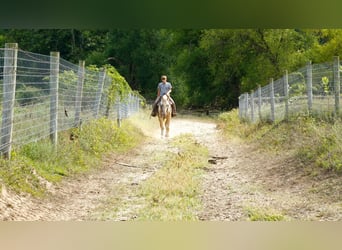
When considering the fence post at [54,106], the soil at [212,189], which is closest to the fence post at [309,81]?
the soil at [212,189]

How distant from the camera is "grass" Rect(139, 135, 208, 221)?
3918 mm


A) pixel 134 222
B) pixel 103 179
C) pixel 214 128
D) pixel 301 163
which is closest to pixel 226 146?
pixel 214 128

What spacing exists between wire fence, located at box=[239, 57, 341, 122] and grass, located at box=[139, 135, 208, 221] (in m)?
0.49

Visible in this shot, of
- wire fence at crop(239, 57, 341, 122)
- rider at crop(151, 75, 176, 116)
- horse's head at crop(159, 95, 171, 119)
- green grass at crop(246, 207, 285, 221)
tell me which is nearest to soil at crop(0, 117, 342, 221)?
green grass at crop(246, 207, 285, 221)

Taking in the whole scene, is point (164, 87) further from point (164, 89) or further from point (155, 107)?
point (155, 107)

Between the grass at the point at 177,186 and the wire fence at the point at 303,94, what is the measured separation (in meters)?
0.49

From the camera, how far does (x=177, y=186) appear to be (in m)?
4.20

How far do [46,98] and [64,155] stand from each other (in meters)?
0.45

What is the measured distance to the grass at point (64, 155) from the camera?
4.15 meters

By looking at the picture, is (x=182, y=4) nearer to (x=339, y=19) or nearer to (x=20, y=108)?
(x=339, y=19)

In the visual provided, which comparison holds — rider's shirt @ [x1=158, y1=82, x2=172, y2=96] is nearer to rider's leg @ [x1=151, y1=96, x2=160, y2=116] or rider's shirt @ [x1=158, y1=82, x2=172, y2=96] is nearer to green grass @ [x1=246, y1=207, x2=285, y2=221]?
rider's leg @ [x1=151, y1=96, x2=160, y2=116]

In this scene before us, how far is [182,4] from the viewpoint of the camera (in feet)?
13.5

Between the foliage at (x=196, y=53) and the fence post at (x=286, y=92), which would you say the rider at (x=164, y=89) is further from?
the fence post at (x=286, y=92)

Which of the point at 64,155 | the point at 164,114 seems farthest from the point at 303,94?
the point at 64,155
